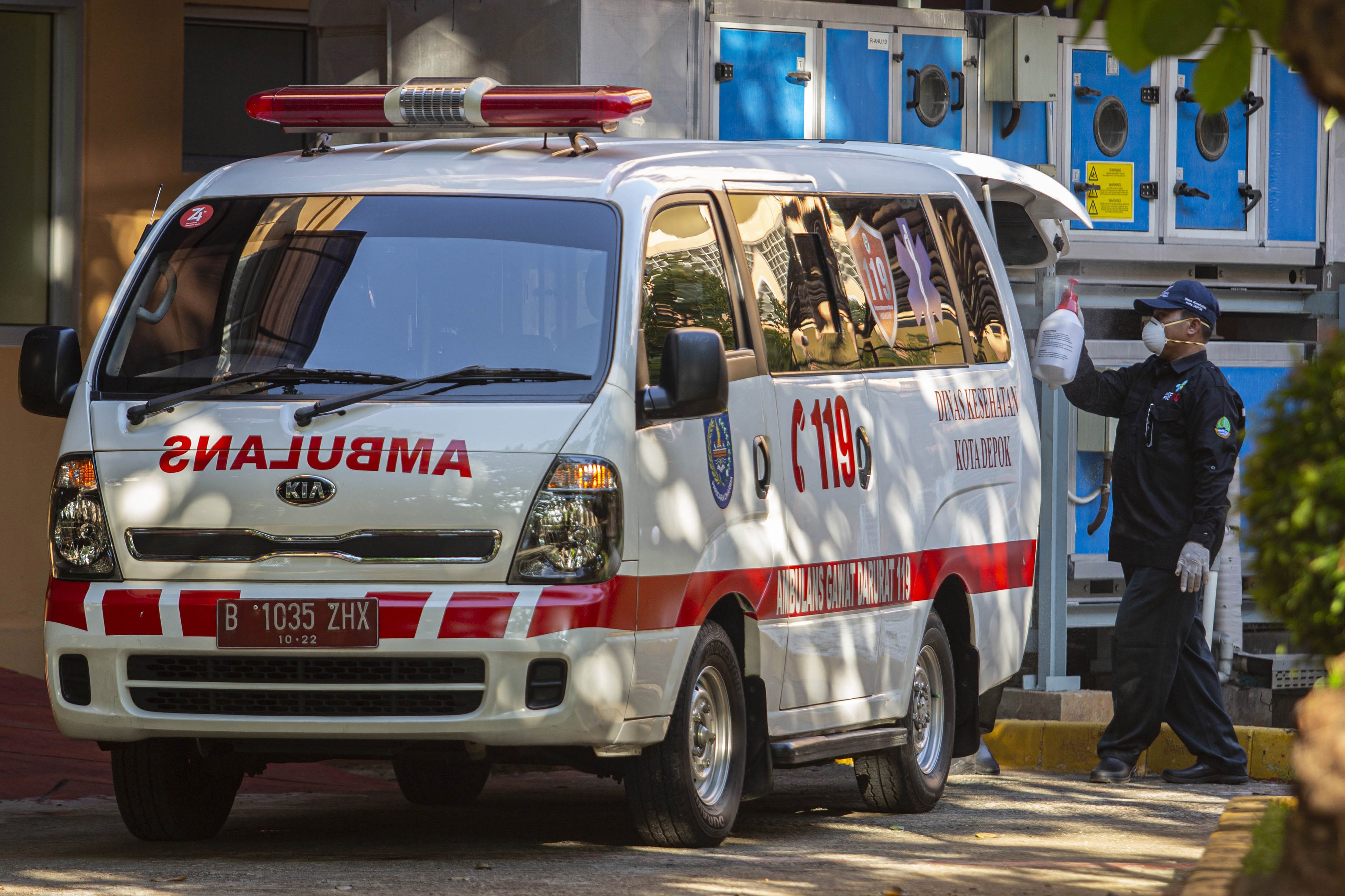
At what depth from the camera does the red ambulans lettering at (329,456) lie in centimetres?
611

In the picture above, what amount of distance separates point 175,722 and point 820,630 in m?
2.34

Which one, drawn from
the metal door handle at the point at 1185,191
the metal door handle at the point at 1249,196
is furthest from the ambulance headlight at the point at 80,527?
the metal door handle at the point at 1249,196

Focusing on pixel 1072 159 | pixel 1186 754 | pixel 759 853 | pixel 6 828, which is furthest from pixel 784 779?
pixel 1072 159

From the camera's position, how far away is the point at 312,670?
614 centimetres

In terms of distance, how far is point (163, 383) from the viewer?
257 inches

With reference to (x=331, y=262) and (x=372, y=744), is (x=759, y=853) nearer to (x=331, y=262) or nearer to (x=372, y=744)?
(x=372, y=744)

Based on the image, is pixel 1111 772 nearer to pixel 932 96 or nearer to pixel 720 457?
pixel 720 457

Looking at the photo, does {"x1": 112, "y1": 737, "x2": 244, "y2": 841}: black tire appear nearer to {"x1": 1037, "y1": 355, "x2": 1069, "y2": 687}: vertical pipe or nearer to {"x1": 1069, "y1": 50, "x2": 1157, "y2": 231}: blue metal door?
{"x1": 1037, "y1": 355, "x2": 1069, "y2": 687}: vertical pipe

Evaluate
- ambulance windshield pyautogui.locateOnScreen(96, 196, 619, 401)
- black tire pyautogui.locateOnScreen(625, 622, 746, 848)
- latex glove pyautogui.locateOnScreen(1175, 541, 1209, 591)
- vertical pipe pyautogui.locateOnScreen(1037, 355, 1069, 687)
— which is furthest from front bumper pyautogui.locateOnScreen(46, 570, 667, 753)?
vertical pipe pyautogui.locateOnScreen(1037, 355, 1069, 687)

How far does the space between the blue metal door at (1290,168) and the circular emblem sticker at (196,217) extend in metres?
7.88

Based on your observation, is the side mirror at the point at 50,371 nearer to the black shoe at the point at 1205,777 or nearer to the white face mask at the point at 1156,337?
the white face mask at the point at 1156,337

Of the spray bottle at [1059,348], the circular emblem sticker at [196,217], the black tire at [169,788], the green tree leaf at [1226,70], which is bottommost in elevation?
the black tire at [169,788]

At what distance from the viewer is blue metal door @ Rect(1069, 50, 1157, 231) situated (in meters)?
12.5

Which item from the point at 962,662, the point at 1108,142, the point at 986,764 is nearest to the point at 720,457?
the point at 962,662
